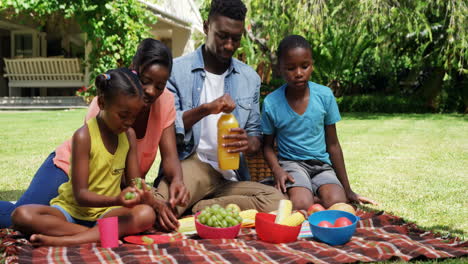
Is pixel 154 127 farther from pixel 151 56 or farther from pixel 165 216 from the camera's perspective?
pixel 165 216

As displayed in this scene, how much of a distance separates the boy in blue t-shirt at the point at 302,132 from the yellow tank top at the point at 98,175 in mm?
1200

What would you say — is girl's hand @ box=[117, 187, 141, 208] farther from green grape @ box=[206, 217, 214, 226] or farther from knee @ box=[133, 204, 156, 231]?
green grape @ box=[206, 217, 214, 226]

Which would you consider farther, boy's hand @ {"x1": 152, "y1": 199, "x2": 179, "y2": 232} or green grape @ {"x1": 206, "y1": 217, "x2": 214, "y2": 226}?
boy's hand @ {"x1": 152, "y1": 199, "x2": 179, "y2": 232}

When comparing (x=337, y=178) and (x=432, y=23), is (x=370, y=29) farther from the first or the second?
(x=337, y=178)

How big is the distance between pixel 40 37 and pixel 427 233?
1663cm

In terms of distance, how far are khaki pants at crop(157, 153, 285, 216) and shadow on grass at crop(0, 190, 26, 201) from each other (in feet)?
4.81

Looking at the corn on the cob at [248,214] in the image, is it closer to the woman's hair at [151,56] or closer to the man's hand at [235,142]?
the man's hand at [235,142]

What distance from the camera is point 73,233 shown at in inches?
106

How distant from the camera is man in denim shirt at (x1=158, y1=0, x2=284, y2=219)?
3.33 metres

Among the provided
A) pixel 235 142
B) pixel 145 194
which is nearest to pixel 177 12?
pixel 235 142

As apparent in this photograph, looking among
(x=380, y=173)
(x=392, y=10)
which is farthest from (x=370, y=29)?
(x=380, y=173)

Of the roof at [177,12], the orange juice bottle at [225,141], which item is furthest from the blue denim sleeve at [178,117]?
the roof at [177,12]

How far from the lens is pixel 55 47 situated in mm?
17844

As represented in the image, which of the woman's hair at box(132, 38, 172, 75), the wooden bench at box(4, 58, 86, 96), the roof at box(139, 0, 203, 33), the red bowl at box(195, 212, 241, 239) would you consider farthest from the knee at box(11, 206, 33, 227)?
the wooden bench at box(4, 58, 86, 96)
